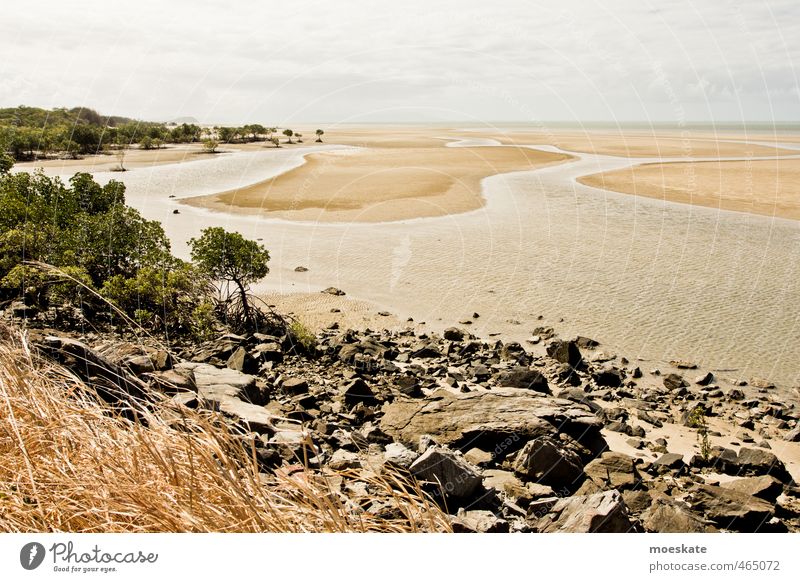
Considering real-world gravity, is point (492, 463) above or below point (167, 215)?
below

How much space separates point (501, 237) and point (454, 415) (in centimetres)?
2318

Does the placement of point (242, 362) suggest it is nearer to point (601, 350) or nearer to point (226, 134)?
point (601, 350)

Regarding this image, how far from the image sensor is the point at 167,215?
1431 inches

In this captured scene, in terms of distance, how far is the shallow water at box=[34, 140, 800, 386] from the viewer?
70.6 feet

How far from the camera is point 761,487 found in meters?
10.5

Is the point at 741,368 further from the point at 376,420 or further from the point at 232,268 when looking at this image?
the point at 232,268

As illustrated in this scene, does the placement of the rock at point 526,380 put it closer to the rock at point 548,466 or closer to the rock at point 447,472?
the rock at point 548,466

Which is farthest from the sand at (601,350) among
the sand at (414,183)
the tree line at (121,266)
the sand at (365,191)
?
the sand at (414,183)

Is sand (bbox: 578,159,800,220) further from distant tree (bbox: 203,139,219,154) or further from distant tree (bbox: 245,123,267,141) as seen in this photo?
distant tree (bbox: 245,123,267,141)
